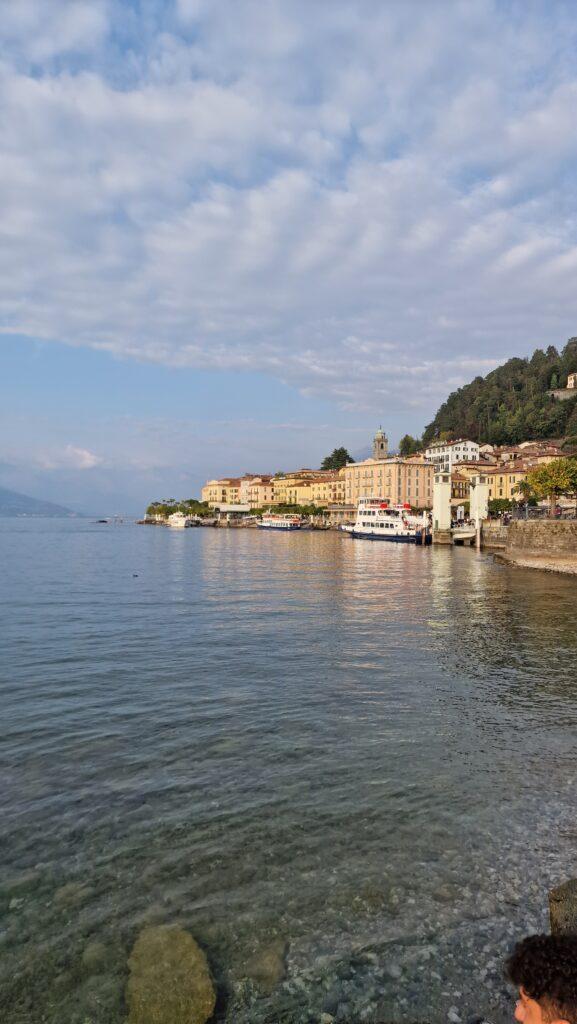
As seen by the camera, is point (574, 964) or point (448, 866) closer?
point (574, 964)

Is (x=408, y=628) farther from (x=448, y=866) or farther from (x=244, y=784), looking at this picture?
(x=448, y=866)

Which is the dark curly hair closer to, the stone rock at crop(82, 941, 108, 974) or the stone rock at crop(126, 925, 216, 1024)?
the stone rock at crop(126, 925, 216, 1024)

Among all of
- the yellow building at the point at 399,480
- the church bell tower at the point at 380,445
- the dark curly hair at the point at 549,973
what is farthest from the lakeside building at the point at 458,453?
the dark curly hair at the point at 549,973

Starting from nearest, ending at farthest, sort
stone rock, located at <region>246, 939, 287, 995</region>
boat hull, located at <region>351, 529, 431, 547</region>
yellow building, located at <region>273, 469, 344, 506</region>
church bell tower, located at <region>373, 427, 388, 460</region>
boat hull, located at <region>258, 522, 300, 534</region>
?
1. stone rock, located at <region>246, 939, 287, 995</region>
2. boat hull, located at <region>351, 529, 431, 547</region>
3. boat hull, located at <region>258, 522, 300, 534</region>
4. church bell tower, located at <region>373, 427, 388, 460</region>
5. yellow building, located at <region>273, 469, 344, 506</region>

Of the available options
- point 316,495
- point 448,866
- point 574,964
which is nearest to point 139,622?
point 448,866

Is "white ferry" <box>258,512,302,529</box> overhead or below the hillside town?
below

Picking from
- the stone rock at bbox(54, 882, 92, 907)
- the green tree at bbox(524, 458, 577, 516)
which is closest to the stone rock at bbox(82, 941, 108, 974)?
the stone rock at bbox(54, 882, 92, 907)

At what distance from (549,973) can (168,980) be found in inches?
142

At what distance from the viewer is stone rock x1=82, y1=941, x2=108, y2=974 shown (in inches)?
217

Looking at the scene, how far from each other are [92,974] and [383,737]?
6687mm

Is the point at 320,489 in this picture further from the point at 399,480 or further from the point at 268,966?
the point at 268,966

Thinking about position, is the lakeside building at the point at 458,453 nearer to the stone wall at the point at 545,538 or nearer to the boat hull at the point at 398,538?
the boat hull at the point at 398,538

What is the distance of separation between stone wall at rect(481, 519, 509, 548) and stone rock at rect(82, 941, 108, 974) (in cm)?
7501

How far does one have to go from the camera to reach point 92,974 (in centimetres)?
545
